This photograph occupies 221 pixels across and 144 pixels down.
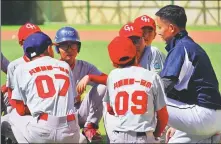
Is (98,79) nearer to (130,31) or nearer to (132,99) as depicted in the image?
(130,31)

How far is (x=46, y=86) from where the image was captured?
5074 mm

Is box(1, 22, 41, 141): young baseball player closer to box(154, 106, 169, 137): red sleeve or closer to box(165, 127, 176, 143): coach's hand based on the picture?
box(154, 106, 169, 137): red sleeve

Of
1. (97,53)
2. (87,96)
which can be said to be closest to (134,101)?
(87,96)

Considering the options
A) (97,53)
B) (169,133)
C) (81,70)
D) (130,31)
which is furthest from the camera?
(97,53)

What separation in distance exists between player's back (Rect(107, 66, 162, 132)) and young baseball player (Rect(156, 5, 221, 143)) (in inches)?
16.6

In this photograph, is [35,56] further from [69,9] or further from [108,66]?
[69,9]

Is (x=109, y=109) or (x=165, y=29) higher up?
(x=165, y=29)

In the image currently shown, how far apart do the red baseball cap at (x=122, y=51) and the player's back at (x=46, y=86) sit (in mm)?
505

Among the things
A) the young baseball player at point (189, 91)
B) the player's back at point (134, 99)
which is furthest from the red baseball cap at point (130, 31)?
the player's back at point (134, 99)

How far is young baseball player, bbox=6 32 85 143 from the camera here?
505 cm

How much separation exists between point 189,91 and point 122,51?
2.80 ft

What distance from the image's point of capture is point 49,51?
17.8ft

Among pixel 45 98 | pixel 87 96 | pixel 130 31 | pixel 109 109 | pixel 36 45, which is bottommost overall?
pixel 87 96

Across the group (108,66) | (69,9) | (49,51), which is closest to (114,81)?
(49,51)
